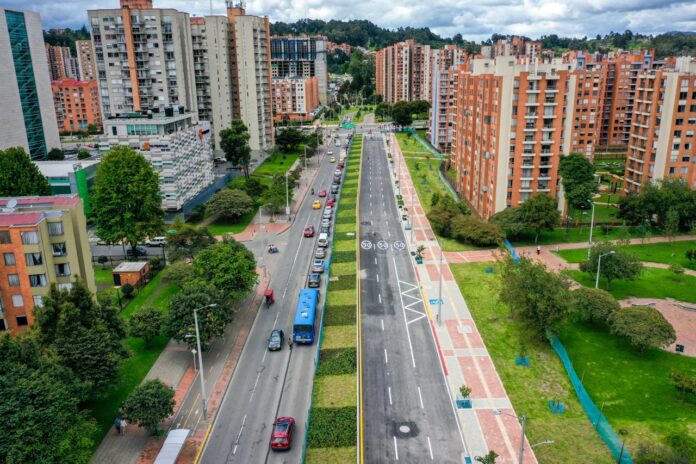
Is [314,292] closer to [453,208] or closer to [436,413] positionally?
[436,413]

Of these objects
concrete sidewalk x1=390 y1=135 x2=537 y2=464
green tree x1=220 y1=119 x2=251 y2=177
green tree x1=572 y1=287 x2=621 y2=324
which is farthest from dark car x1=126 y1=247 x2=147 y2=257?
green tree x1=572 y1=287 x2=621 y2=324

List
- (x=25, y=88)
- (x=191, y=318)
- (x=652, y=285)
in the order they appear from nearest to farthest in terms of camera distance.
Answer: (x=191, y=318) < (x=652, y=285) < (x=25, y=88)

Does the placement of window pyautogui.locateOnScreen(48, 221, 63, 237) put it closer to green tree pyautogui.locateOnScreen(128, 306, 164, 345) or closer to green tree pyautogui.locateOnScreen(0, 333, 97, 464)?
green tree pyautogui.locateOnScreen(128, 306, 164, 345)

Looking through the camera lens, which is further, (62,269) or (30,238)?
(62,269)

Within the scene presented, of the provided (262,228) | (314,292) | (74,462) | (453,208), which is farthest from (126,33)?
(74,462)

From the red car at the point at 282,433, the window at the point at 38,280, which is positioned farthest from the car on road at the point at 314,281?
the window at the point at 38,280

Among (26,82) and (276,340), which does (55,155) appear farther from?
(276,340)

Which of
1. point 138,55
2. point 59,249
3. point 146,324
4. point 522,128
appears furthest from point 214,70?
point 146,324

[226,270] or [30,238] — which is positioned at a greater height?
[30,238]
